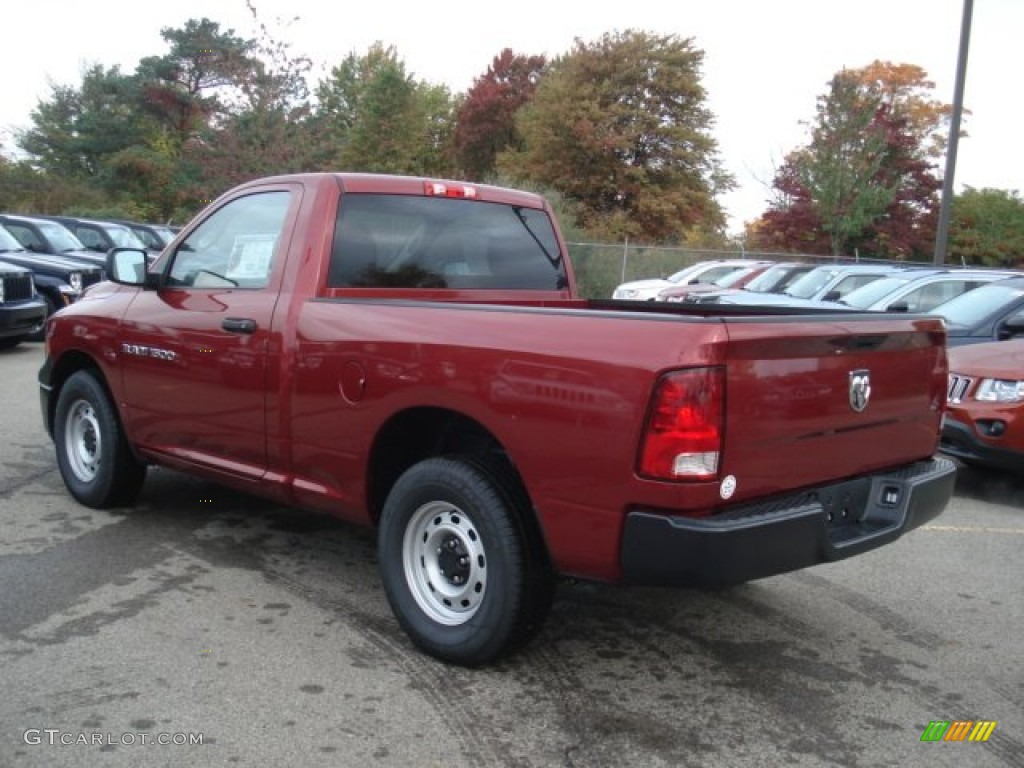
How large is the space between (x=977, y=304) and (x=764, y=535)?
6705mm

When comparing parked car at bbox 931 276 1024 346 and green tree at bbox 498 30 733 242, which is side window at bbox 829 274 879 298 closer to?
parked car at bbox 931 276 1024 346

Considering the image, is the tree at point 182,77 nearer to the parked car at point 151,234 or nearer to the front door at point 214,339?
the parked car at point 151,234

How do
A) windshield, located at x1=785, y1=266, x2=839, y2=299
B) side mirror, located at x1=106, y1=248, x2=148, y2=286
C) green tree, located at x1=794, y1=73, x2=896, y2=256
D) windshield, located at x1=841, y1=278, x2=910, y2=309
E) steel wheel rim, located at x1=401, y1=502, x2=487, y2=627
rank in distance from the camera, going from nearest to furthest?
steel wheel rim, located at x1=401, y1=502, x2=487, y2=627, side mirror, located at x1=106, y1=248, x2=148, y2=286, windshield, located at x1=841, y1=278, x2=910, y2=309, windshield, located at x1=785, y1=266, x2=839, y2=299, green tree, located at x1=794, y1=73, x2=896, y2=256

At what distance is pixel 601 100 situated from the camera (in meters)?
42.0

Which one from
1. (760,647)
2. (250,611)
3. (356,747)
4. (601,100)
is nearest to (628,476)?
(356,747)

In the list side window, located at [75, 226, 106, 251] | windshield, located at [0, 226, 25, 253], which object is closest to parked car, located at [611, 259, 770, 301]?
side window, located at [75, 226, 106, 251]

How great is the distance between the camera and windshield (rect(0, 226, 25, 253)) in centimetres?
1453

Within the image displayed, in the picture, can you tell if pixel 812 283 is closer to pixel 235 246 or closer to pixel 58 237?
pixel 235 246

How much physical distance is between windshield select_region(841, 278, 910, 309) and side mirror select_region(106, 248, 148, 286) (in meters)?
Answer: 8.84

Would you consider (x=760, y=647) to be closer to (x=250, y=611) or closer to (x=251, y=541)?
(x=250, y=611)

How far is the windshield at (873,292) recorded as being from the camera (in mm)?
11906

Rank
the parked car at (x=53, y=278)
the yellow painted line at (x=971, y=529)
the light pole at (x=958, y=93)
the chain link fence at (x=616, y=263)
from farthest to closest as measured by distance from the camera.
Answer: the chain link fence at (x=616, y=263) < the light pole at (x=958, y=93) < the parked car at (x=53, y=278) < the yellow painted line at (x=971, y=529)

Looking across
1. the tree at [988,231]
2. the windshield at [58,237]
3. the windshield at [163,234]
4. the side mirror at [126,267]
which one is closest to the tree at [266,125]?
the windshield at [163,234]

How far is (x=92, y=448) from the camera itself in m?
5.79
